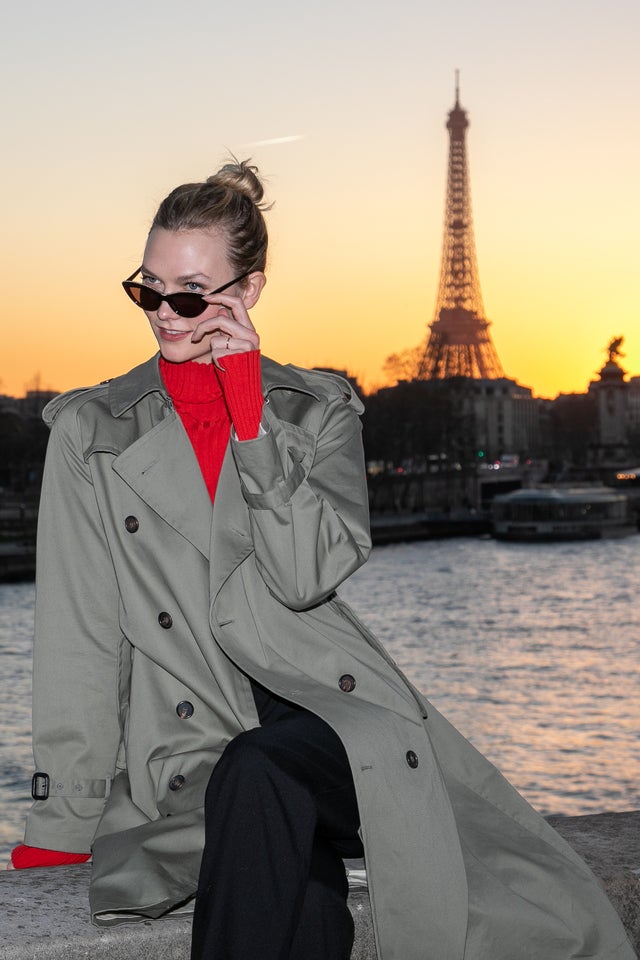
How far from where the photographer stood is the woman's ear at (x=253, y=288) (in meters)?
1.81

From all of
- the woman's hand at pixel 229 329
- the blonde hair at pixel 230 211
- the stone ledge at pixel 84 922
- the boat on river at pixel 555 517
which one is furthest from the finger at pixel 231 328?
the boat on river at pixel 555 517

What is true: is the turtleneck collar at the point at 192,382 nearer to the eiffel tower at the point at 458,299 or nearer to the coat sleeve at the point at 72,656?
the coat sleeve at the point at 72,656

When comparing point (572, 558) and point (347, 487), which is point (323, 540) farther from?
point (572, 558)

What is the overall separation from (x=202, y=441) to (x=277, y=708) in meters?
0.37

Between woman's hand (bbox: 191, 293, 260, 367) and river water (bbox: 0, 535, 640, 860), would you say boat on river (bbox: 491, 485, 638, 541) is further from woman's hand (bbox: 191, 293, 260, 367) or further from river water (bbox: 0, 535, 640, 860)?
woman's hand (bbox: 191, 293, 260, 367)

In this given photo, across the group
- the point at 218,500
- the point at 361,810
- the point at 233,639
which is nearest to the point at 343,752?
the point at 361,810

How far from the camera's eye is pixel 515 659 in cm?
2312

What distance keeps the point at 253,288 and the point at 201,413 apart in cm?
18

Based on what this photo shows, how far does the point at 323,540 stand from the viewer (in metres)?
1.63

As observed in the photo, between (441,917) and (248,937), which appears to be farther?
(441,917)

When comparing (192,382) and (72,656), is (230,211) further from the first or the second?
(72,656)

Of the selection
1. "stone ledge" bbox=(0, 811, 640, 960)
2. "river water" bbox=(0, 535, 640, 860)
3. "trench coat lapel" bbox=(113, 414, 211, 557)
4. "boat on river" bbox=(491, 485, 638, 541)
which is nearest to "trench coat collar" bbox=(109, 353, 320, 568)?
"trench coat lapel" bbox=(113, 414, 211, 557)

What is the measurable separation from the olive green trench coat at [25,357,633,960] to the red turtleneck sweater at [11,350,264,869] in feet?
0.09

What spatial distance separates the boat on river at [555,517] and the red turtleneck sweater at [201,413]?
43796mm
